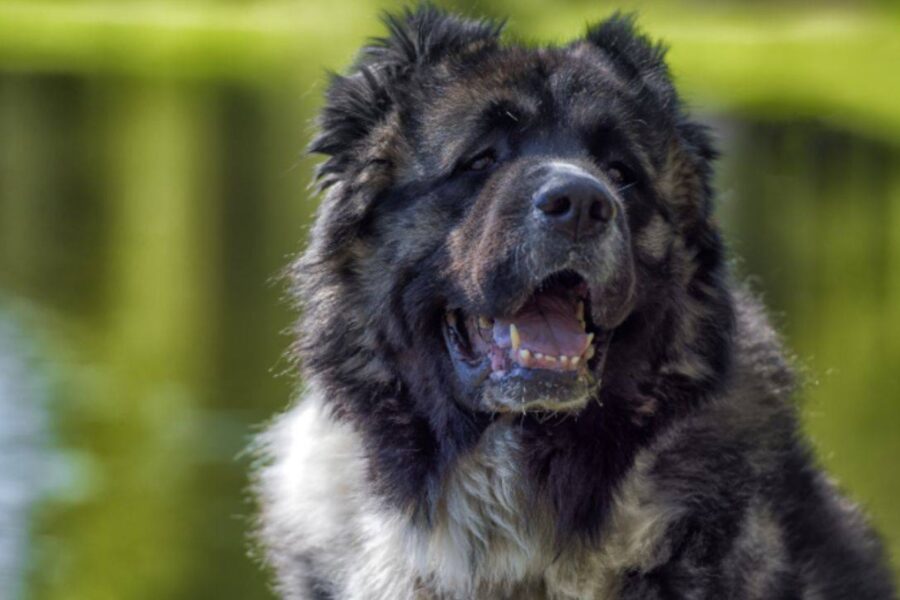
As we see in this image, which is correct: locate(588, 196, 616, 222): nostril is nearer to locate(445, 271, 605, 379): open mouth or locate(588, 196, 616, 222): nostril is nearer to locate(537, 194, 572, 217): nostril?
locate(537, 194, 572, 217): nostril

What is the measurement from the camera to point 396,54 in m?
4.57

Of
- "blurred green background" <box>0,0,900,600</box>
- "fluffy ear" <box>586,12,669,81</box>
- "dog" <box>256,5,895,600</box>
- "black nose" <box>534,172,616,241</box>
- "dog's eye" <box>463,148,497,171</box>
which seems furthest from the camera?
"blurred green background" <box>0,0,900,600</box>

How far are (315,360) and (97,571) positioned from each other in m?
4.56

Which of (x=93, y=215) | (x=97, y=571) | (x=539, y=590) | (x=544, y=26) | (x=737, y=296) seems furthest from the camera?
(x=544, y=26)

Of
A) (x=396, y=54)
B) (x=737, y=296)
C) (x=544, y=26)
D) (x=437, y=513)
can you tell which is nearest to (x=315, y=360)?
(x=437, y=513)

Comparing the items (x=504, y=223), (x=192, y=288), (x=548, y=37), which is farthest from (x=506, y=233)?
(x=192, y=288)

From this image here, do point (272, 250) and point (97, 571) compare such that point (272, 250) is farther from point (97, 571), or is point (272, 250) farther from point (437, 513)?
point (437, 513)

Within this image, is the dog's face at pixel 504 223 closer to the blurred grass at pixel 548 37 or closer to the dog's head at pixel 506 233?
the dog's head at pixel 506 233

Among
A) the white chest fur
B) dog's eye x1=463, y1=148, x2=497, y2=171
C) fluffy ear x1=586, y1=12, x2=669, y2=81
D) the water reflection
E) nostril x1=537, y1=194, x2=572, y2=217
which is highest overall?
fluffy ear x1=586, y1=12, x2=669, y2=81

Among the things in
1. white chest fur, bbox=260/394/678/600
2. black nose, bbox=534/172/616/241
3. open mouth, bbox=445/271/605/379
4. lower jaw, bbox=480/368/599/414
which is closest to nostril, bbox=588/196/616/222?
black nose, bbox=534/172/616/241

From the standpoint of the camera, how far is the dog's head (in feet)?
13.5

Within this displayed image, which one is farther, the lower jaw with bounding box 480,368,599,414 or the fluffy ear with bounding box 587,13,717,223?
the fluffy ear with bounding box 587,13,717,223

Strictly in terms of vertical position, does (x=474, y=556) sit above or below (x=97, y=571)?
above

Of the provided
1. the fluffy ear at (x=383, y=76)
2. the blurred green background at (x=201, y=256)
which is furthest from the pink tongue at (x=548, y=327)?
the blurred green background at (x=201, y=256)
